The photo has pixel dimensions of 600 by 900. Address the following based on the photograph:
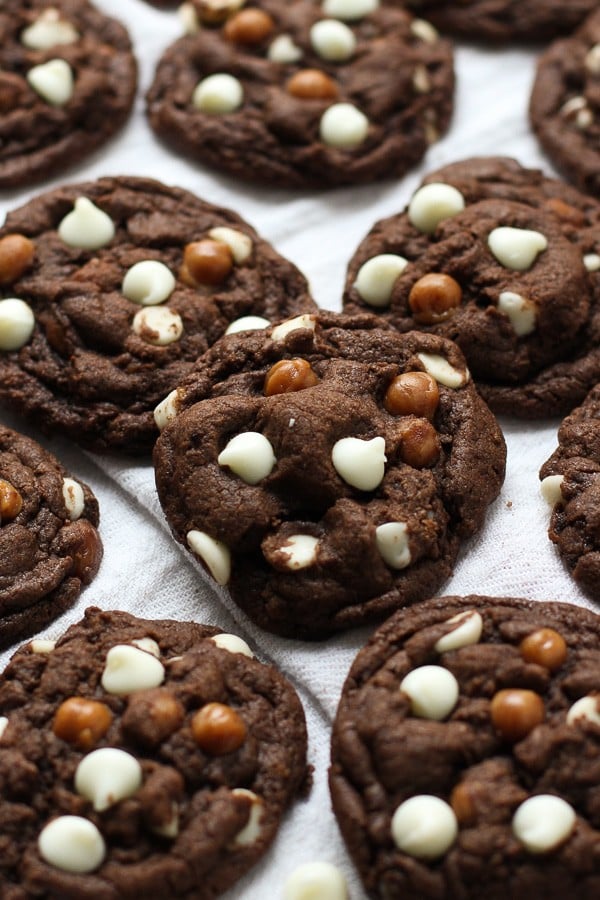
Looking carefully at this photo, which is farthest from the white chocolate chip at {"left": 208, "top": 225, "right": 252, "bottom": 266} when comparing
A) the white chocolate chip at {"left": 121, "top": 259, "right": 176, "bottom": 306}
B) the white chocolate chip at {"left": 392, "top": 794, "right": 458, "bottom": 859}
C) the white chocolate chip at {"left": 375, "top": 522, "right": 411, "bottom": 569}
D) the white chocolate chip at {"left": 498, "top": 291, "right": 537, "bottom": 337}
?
the white chocolate chip at {"left": 392, "top": 794, "right": 458, "bottom": 859}

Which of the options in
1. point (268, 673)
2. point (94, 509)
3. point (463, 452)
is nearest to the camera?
point (268, 673)

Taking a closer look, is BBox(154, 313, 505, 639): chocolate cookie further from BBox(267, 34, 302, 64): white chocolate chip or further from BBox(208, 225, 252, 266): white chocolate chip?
BBox(267, 34, 302, 64): white chocolate chip

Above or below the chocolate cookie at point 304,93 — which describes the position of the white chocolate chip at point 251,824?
below

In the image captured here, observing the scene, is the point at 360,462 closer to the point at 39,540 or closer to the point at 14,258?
the point at 39,540

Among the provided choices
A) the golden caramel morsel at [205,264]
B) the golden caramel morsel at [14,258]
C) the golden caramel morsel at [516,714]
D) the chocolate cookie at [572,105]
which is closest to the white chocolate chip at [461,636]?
the golden caramel morsel at [516,714]

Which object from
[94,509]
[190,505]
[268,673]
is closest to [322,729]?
[268,673]

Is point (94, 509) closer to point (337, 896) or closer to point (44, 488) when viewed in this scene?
point (44, 488)

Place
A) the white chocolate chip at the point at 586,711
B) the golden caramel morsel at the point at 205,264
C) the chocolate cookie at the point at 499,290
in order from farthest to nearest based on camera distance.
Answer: the golden caramel morsel at the point at 205,264 < the chocolate cookie at the point at 499,290 < the white chocolate chip at the point at 586,711

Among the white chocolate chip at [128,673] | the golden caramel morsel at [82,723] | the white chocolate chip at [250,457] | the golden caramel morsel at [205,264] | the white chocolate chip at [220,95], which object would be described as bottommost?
the golden caramel morsel at [82,723]

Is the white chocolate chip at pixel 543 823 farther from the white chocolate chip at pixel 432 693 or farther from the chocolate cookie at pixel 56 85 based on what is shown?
the chocolate cookie at pixel 56 85
